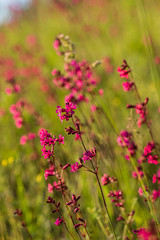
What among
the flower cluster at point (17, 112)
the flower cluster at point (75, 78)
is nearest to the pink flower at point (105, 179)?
the flower cluster at point (75, 78)

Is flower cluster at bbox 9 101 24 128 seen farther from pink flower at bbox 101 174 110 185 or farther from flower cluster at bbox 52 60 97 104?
pink flower at bbox 101 174 110 185

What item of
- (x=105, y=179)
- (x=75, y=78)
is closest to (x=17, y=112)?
(x=75, y=78)

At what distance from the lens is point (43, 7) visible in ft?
40.0

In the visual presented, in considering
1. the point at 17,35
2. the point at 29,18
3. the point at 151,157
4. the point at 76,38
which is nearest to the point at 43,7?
the point at 29,18

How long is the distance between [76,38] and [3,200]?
5.32 m

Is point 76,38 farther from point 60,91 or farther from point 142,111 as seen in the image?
point 142,111

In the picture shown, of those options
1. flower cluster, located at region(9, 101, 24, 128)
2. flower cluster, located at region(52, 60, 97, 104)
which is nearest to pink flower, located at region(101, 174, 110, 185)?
flower cluster, located at region(52, 60, 97, 104)

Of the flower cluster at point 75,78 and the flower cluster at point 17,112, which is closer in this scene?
the flower cluster at point 75,78

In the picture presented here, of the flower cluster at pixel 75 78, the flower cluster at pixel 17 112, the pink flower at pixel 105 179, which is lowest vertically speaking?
the pink flower at pixel 105 179

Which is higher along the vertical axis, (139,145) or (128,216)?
(139,145)

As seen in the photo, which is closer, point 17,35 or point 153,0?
point 153,0

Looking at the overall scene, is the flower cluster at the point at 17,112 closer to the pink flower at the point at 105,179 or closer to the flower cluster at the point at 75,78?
the flower cluster at the point at 75,78

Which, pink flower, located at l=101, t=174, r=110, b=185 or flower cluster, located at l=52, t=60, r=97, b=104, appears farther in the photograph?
flower cluster, located at l=52, t=60, r=97, b=104

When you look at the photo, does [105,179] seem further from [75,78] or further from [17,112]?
[17,112]
